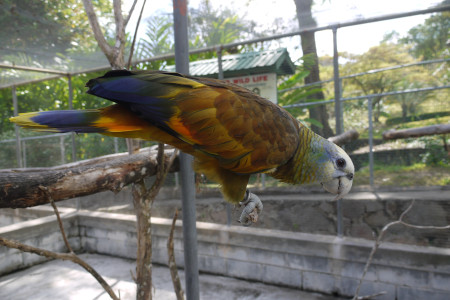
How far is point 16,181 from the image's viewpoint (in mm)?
1253

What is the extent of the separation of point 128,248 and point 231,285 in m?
1.86

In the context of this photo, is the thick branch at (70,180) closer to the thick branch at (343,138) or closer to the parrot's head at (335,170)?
the parrot's head at (335,170)

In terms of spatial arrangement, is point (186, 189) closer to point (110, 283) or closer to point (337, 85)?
point (337, 85)

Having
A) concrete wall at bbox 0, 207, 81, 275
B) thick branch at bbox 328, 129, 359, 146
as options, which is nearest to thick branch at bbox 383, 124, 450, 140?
thick branch at bbox 328, 129, 359, 146

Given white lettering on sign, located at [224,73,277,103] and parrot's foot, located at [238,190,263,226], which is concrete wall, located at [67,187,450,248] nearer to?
white lettering on sign, located at [224,73,277,103]

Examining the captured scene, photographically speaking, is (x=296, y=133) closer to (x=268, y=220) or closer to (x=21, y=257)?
(x=268, y=220)

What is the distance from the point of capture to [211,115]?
1.46 metres

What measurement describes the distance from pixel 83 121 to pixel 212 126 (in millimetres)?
563

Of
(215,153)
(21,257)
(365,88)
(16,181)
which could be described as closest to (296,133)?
(215,153)

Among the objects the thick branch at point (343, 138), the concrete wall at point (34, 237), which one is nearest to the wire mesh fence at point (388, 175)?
the thick branch at point (343, 138)

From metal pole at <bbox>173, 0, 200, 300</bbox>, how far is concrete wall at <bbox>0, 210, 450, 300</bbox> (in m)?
2.07

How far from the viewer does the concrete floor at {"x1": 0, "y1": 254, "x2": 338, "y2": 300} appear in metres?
3.70

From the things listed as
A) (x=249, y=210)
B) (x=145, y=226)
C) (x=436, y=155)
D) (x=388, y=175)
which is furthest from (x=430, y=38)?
(x=145, y=226)

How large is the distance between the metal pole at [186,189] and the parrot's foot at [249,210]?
0.30m
